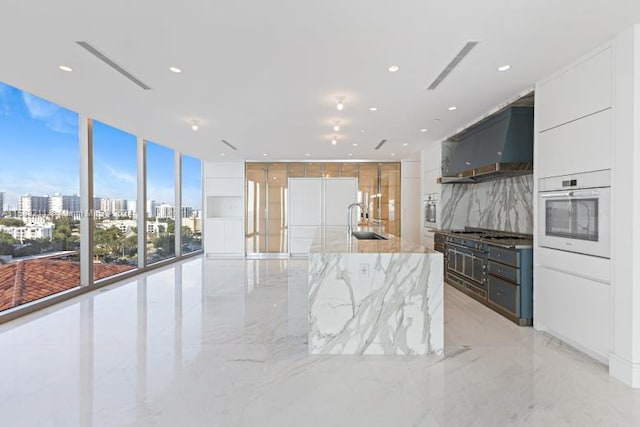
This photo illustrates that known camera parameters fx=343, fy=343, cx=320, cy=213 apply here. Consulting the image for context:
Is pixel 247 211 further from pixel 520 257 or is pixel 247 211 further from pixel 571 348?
pixel 571 348

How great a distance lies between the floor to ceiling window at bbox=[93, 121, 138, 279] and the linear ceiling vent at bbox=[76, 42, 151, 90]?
2.28 meters

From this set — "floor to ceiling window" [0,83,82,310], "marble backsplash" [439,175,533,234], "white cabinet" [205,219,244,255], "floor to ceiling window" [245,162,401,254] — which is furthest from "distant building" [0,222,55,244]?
"marble backsplash" [439,175,533,234]

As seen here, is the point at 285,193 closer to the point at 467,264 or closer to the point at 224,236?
the point at 224,236

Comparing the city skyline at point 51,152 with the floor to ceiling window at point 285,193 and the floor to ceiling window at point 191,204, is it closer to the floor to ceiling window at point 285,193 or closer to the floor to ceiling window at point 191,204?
the floor to ceiling window at point 191,204

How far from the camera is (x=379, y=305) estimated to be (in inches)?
112

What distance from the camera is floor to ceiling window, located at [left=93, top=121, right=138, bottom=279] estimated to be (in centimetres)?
532

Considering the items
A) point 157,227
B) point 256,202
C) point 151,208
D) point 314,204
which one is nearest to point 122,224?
point 151,208

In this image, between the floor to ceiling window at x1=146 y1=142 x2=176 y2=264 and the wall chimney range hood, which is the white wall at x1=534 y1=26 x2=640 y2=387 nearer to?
the wall chimney range hood

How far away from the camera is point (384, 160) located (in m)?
8.62

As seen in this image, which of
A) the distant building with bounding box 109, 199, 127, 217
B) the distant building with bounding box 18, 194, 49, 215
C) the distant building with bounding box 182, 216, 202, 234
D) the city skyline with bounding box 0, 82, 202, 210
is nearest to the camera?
the city skyline with bounding box 0, 82, 202, 210

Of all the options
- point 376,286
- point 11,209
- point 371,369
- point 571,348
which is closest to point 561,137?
point 571,348

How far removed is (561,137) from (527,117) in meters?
1.01

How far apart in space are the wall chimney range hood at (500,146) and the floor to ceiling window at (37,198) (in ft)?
18.5

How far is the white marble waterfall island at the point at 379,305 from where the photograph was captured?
2842mm
